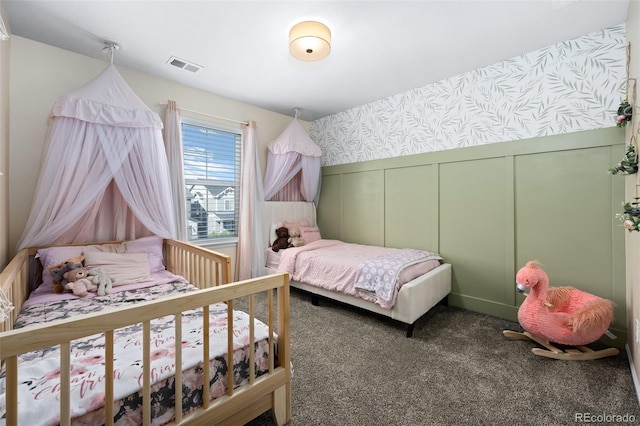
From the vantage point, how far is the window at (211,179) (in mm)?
3168

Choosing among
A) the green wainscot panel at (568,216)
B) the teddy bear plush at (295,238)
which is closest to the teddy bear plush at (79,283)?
the teddy bear plush at (295,238)

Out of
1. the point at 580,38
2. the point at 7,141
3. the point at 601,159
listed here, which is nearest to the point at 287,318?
the point at 7,141

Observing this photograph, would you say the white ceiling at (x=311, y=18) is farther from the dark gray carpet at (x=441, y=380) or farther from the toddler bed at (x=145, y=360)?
the dark gray carpet at (x=441, y=380)

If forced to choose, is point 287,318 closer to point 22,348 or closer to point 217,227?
point 22,348

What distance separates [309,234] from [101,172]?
7.66 ft

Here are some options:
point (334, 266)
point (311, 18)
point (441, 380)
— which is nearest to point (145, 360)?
point (441, 380)

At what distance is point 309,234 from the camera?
376 centimetres

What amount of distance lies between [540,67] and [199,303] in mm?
3239

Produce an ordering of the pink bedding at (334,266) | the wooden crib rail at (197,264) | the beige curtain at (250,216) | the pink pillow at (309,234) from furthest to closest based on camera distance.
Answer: the pink pillow at (309,234) → the beige curtain at (250,216) → the pink bedding at (334,266) → the wooden crib rail at (197,264)

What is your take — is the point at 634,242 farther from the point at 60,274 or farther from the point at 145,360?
the point at 60,274

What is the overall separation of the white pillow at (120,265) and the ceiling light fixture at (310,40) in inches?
84.4

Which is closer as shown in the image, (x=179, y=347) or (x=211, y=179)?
(x=179, y=347)

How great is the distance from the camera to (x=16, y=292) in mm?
1664

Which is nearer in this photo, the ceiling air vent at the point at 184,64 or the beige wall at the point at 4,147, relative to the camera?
the beige wall at the point at 4,147
